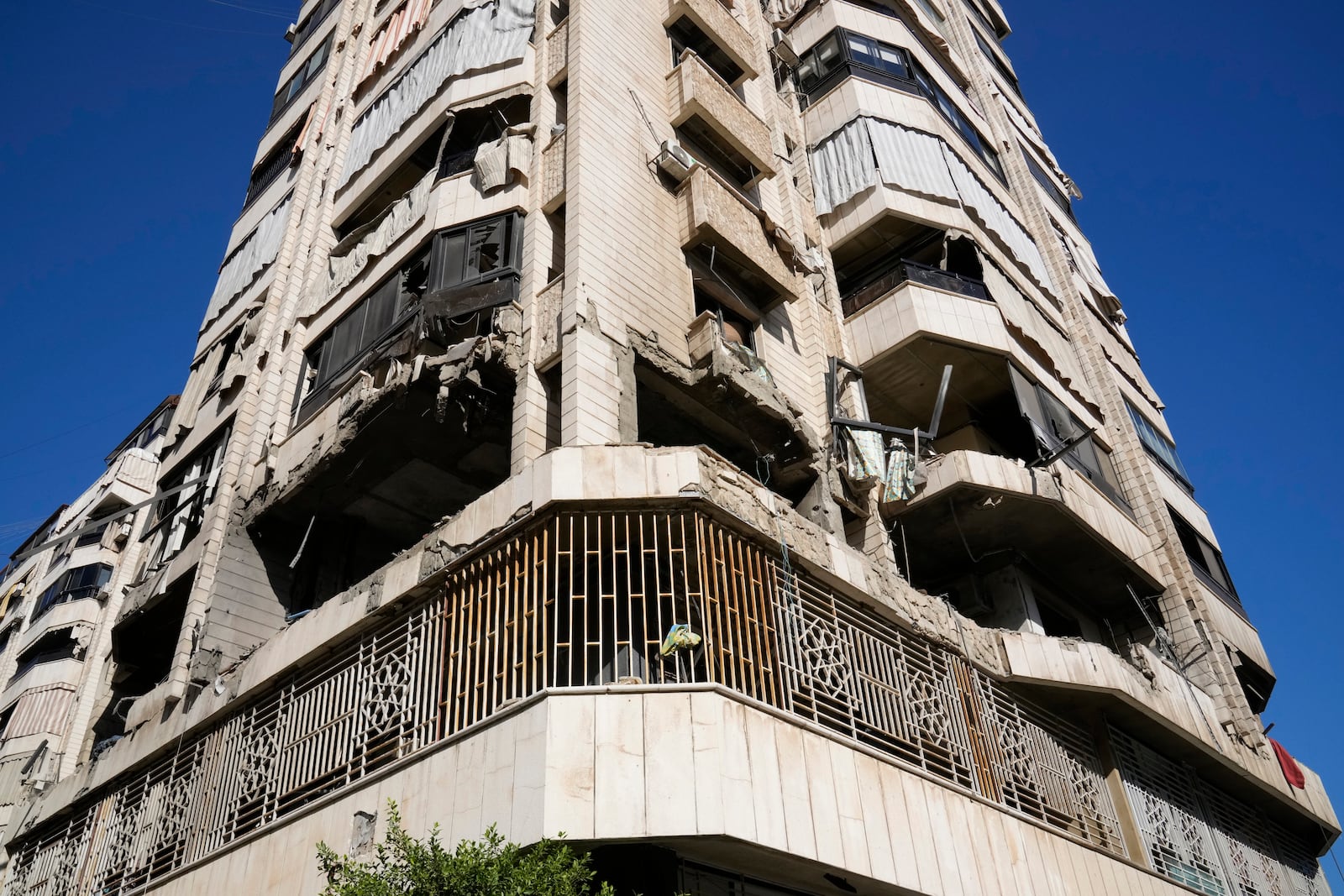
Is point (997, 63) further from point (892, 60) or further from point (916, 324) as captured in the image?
point (916, 324)

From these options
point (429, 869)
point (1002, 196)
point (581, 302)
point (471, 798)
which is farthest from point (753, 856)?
point (1002, 196)

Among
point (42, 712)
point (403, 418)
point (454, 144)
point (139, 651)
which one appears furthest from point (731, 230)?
point (42, 712)

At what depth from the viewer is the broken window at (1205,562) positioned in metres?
Answer: 22.6

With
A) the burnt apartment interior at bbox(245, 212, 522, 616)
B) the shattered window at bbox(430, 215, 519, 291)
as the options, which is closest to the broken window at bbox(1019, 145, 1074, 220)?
the shattered window at bbox(430, 215, 519, 291)

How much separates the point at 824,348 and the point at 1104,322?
44.5ft

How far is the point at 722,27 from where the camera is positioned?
20.8 meters

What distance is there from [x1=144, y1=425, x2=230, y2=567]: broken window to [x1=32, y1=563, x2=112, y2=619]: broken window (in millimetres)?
15321

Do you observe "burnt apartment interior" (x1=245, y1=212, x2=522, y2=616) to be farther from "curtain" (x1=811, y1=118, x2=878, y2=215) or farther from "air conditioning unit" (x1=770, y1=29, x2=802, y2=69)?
"air conditioning unit" (x1=770, y1=29, x2=802, y2=69)

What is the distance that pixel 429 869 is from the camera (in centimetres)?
693

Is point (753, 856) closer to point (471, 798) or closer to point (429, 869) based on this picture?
point (471, 798)

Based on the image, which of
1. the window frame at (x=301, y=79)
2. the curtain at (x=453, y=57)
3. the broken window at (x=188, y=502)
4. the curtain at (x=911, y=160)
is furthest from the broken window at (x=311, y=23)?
the curtain at (x=911, y=160)

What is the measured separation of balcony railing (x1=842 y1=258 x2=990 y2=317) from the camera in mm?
19328

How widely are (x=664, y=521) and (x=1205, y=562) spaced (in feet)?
59.7

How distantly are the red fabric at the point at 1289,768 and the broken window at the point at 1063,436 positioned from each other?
5.33m
